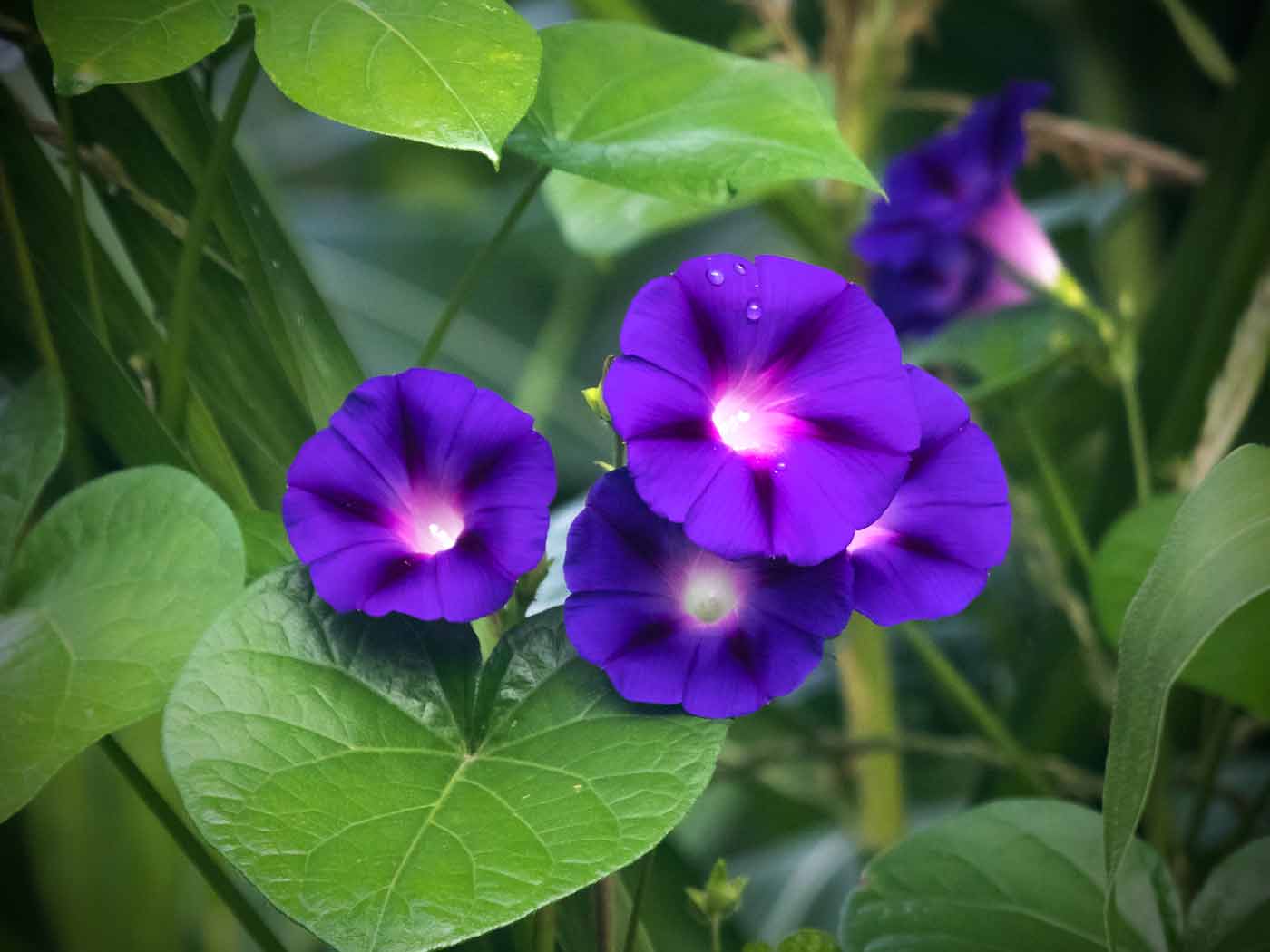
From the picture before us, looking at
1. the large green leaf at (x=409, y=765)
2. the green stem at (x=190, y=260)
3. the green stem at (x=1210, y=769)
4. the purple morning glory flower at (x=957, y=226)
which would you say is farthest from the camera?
the purple morning glory flower at (x=957, y=226)

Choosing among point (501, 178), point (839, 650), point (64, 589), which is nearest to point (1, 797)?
point (64, 589)

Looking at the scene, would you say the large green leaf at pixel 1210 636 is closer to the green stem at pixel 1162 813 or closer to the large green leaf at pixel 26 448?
the green stem at pixel 1162 813

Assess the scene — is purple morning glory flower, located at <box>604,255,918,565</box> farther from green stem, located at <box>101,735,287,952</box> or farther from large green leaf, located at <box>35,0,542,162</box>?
green stem, located at <box>101,735,287,952</box>

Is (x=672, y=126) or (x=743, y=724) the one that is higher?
(x=672, y=126)

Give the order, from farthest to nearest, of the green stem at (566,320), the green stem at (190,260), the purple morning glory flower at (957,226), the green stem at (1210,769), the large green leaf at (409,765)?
1. the green stem at (566,320)
2. the purple morning glory flower at (957,226)
3. the green stem at (1210,769)
4. the green stem at (190,260)
5. the large green leaf at (409,765)

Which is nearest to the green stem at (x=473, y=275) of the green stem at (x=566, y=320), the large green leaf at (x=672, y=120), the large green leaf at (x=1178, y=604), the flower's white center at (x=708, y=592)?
the large green leaf at (x=672, y=120)

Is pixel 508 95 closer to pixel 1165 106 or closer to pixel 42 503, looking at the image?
pixel 42 503

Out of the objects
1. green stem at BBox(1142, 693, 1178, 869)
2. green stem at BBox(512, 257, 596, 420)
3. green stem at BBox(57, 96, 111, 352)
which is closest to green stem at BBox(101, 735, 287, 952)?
green stem at BBox(57, 96, 111, 352)
